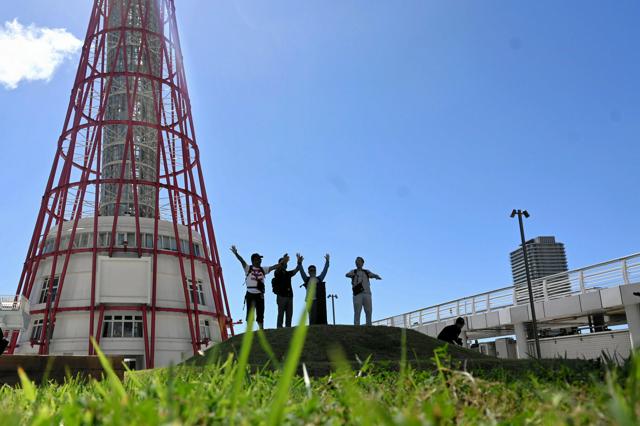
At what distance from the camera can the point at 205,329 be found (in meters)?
31.3

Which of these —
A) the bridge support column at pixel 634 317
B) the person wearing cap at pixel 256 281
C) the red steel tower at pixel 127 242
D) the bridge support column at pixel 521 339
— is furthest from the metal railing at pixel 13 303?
the bridge support column at pixel 634 317

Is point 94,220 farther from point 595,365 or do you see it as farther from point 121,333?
point 595,365

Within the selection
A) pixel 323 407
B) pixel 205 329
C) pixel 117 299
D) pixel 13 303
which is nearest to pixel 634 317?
pixel 323 407

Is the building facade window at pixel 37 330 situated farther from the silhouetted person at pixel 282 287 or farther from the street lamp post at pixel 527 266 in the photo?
the street lamp post at pixel 527 266

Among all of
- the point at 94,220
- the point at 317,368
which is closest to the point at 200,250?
the point at 94,220

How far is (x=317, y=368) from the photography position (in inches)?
275

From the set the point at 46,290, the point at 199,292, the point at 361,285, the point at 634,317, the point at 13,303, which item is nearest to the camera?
the point at 361,285

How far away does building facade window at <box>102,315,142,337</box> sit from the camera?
28.4 meters

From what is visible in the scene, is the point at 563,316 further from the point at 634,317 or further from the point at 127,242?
the point at 127,242

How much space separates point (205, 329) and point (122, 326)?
478 cm

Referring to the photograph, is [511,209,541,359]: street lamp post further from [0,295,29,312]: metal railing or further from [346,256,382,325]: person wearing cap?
[0,295,29,312]: metal railing

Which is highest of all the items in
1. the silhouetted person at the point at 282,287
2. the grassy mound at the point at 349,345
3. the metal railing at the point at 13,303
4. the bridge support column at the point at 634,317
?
the metal railing at the point at 13,303

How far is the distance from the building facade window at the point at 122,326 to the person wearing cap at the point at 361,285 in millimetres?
19737

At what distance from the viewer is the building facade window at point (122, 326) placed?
2838 centimetres
